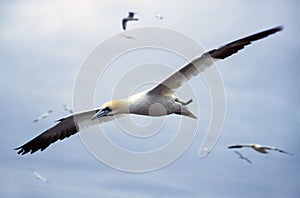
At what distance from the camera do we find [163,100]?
13.8 m

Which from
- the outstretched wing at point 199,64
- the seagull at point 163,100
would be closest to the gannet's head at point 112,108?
the seagull at point 163,100

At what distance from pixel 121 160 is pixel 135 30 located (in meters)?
3.16

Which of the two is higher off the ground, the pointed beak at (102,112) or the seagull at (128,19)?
the seagull at (128,19)

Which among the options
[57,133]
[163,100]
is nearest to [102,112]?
[163,100]

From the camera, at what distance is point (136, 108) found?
13.8m

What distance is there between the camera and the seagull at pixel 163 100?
1305 cm

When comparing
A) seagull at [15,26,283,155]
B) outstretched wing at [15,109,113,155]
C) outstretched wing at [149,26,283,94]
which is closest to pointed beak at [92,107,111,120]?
seagull at [15,26,283,155]

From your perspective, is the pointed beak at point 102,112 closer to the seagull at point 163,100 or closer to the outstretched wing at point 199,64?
the seagull at point 163,100

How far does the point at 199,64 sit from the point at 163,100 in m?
1.22

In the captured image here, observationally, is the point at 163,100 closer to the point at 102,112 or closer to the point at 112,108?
the point at 112,108

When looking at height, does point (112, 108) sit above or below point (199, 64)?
below

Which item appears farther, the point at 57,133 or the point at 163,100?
the point at 57,133

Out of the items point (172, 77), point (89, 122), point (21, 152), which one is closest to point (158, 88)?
point (172, 77)

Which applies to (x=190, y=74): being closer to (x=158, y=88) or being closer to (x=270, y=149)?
(x=158, y=88)
